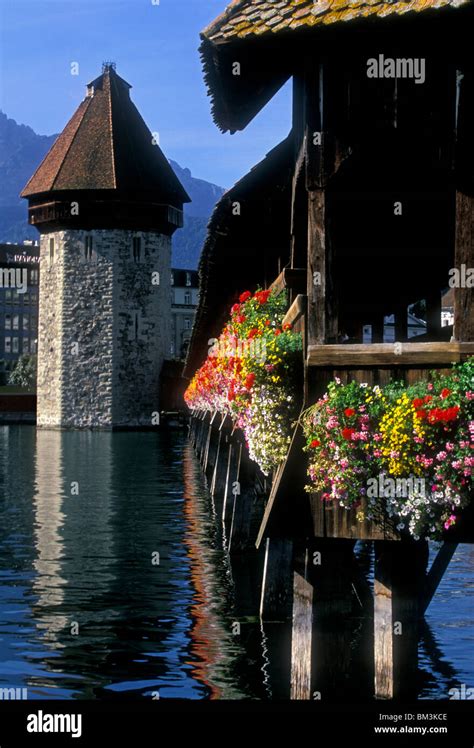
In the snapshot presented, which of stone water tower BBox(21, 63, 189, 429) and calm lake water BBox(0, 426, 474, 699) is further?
stone water tower BBox(21, 63, 189, 429)

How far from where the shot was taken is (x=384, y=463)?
7.33 metres

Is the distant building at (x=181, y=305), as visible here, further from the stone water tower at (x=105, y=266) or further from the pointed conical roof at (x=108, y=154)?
the stone water tower at (x=105, y=266)

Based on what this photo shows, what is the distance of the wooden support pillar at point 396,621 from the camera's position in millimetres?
7559

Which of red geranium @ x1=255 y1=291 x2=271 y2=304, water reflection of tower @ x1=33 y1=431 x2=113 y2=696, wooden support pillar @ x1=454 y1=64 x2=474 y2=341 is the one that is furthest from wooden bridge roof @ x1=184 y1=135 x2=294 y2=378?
wooden support pillar @ x1=454 y1=64 x2=474 y2=341

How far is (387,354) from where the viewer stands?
24.9ft

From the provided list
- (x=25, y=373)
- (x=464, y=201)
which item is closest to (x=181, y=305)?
(x=25, y=373)

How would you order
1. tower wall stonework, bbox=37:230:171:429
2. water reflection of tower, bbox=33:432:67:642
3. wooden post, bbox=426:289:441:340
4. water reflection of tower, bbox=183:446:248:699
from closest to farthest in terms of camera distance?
water reflection of tower, bbox=183:446:248:699 < water reflection of tower, bbox=33:432:67:642 < wooden post, bbox=426:289:441:340 < tower wall stonework, bbox=37:230:171:429

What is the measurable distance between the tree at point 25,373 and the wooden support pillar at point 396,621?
327 ft

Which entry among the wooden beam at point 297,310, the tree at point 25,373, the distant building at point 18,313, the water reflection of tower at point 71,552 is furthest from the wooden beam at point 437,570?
the distant building at point 18,313

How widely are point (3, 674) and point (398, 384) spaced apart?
4.63 m

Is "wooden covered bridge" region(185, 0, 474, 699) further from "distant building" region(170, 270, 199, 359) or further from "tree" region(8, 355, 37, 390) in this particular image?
"distant building" region(170, 270, 199, 359)

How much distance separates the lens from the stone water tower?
61.9 metres

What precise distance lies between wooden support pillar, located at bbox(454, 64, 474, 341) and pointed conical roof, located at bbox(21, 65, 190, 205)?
5394cm

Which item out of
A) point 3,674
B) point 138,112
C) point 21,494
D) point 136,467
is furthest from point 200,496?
point 138,112
